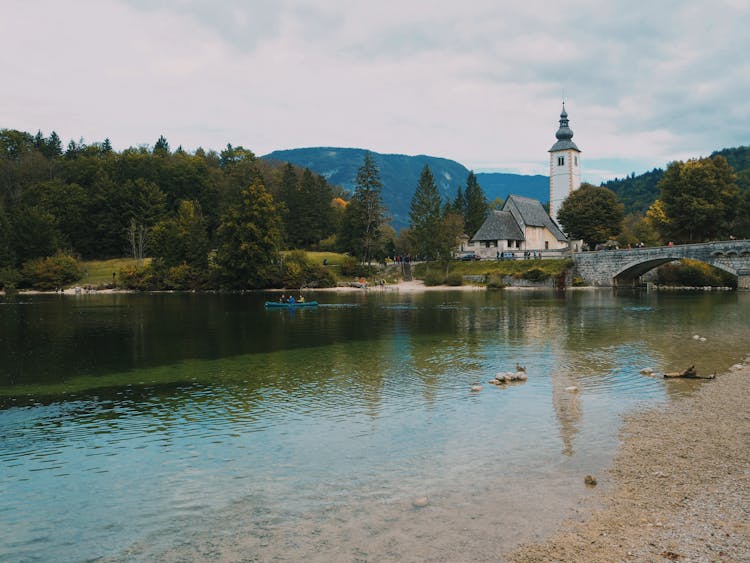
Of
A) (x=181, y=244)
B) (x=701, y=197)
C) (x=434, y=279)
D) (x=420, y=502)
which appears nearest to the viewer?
(x=420, y=502)

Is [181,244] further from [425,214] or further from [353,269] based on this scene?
[425,214]

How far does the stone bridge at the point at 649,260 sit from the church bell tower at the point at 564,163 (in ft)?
88.3

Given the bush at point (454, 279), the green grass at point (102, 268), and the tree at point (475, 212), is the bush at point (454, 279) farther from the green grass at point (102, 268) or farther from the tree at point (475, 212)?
the green grass at point (102, 268)

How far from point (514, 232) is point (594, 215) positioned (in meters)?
16.4

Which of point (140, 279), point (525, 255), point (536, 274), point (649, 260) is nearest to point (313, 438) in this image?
point (649, 260)

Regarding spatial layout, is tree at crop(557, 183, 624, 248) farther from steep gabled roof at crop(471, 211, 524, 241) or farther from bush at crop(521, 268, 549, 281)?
bush at crop(521, 268, 549, 281)

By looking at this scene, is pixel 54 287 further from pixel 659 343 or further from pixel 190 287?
pixel 659 343

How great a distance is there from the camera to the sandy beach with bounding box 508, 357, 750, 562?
358 inches

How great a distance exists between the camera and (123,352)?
3216 cm

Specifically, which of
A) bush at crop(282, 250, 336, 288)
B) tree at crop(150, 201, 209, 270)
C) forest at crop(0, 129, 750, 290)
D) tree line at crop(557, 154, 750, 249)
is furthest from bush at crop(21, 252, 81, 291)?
tree line at crop(557, 154, 750, 249)

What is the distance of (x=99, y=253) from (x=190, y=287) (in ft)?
106

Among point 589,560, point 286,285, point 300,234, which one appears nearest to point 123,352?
point 589,560

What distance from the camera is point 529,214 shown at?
376 ft

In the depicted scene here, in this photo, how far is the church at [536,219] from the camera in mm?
110750
